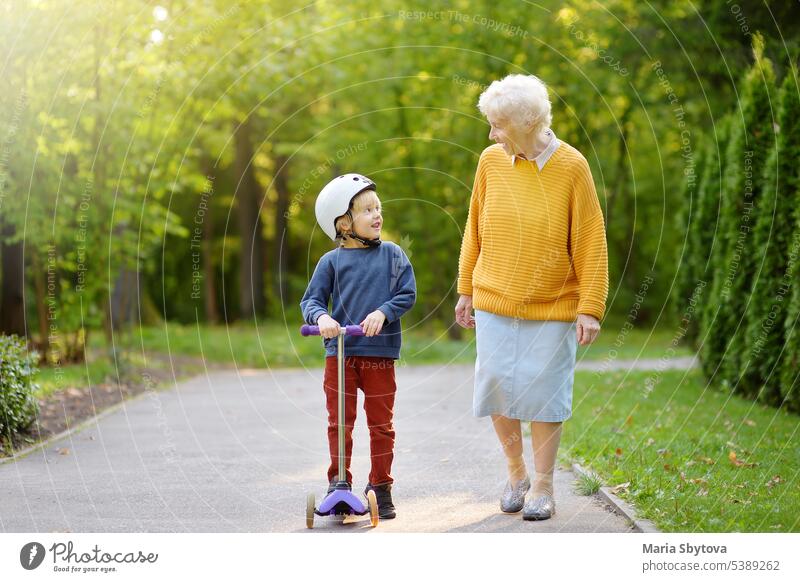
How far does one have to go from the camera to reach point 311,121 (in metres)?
24.3

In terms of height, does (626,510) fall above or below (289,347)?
above

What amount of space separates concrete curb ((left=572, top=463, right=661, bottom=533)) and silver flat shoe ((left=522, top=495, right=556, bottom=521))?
1.33 ft

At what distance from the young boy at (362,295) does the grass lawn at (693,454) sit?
4.81ft

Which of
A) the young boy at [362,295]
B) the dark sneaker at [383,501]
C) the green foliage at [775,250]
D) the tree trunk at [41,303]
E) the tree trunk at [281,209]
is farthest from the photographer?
the tree trunk at [281,209]

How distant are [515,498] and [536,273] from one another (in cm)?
125

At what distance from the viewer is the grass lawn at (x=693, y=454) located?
5.38 metres

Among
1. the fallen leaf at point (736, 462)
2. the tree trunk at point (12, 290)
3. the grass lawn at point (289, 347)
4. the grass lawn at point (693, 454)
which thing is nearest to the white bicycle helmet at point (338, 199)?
the grass lawn at point (693, 454)

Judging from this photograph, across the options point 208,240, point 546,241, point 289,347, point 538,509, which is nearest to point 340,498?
point 538,509

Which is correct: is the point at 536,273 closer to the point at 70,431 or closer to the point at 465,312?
the point at 465,312

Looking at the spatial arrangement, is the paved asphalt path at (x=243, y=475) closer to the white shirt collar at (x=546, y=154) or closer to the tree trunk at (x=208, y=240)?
the white shirt collar at (x=546, y=154)

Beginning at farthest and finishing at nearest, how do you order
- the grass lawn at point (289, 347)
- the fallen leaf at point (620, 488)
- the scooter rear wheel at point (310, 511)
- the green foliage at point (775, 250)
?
the grass lawn at point (289, 347) < the green foliage at point (775, 250) < the fallen leaf at point (620, 488) < the scooter rear wheel at point (310, 511)

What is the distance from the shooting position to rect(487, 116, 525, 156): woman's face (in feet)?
17.0

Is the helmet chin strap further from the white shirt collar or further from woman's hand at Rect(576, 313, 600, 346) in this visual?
woman's hand at Rect(576, 313, 600, 346)

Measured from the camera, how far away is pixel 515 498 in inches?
223
